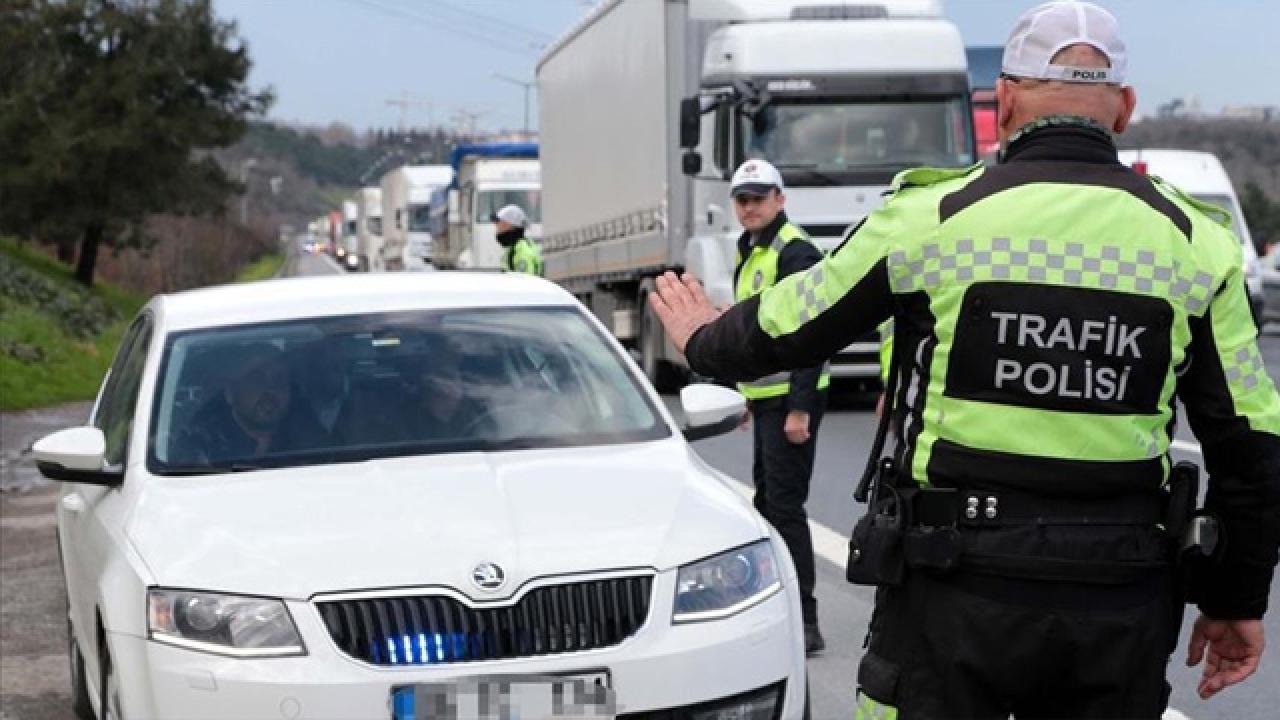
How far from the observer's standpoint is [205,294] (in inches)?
291

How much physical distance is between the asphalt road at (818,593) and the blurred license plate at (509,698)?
1.96m

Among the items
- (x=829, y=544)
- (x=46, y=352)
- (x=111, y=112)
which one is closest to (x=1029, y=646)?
(x=829, y=544)

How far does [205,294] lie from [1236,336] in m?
4.53

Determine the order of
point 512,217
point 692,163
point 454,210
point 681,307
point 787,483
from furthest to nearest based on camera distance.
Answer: point 454,210 → point 692,163 → point 512,217 → point 787,483 → point 681,307

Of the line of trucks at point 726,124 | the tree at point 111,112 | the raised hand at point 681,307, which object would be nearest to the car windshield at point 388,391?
the raised hand at point 681,307

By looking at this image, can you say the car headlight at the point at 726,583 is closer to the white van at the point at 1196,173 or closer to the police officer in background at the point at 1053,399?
the police officer in background at the point at 1053,399

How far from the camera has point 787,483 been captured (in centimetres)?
795

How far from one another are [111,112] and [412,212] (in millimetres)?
23850

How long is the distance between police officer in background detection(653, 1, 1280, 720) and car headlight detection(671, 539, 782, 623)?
185 centimetres

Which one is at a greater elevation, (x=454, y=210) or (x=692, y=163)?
(x=692, y=163)

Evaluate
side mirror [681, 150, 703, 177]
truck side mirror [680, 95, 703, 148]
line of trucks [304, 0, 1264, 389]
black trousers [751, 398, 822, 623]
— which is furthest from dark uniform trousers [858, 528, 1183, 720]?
side mirror [681, 150, 703, 177]

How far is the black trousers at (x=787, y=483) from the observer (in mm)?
7941

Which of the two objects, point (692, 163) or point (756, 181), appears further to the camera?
point (692, 163)

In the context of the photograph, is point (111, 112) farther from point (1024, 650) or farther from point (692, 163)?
point (1024, 650)
